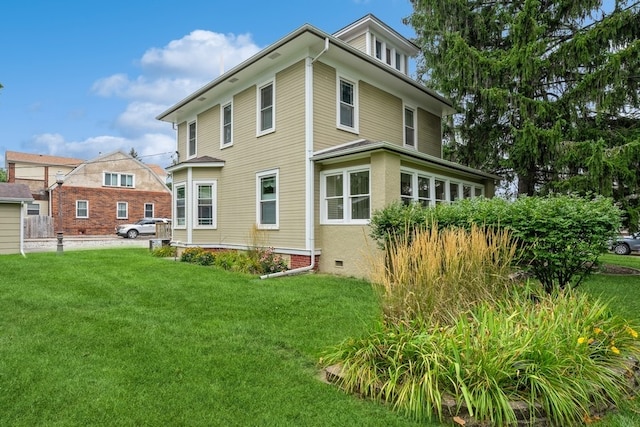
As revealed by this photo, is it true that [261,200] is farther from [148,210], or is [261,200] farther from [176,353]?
[148,210]

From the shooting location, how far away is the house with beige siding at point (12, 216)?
13.4m

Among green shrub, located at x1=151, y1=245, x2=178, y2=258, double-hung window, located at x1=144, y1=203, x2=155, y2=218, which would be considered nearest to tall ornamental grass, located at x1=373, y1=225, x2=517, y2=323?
green shrub, located at x1=151, y1=245, x2=178, y2=258

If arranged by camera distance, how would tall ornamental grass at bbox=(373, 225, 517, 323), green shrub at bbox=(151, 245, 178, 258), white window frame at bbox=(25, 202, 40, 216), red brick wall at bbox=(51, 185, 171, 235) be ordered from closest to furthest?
1. tall ornamental grass at bbox=(373, 225, 517, 323)
2. green shrub at bbox=(151, 245, 178, 258)
3. red brick wall at bbox=(51, 185, 171, 235)
4. white window frame at bbox=(25, 202, 40, 216)

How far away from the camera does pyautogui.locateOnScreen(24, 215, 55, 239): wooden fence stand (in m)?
25.0

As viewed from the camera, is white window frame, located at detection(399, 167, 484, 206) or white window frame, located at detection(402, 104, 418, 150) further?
white window frame, located at detection(402, 104, 418, 150)

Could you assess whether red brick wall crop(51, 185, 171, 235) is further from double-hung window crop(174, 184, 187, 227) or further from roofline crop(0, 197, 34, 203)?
double-hung window crop(174, 184, 187, 227)

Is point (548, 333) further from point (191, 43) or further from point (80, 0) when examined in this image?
point (191, 43)

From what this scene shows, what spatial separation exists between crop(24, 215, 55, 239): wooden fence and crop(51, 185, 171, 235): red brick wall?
50 cm

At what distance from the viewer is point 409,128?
523 inches

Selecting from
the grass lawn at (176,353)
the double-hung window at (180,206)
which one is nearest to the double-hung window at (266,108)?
the double-hung window at (180,206)

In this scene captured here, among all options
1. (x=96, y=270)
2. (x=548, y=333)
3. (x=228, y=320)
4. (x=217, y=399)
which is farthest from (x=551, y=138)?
(x=96, y=270)

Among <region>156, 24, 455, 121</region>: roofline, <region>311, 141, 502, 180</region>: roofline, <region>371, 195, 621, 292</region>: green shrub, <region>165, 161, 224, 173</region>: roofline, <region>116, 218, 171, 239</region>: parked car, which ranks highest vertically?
<region>156, 24, 455, 121</region>: roofline

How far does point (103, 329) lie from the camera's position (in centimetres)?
Answer: 463

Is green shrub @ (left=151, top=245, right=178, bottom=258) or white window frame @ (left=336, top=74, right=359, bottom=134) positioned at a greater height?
white window frame @ (left=336, top=74, right=359, bottom=134)
